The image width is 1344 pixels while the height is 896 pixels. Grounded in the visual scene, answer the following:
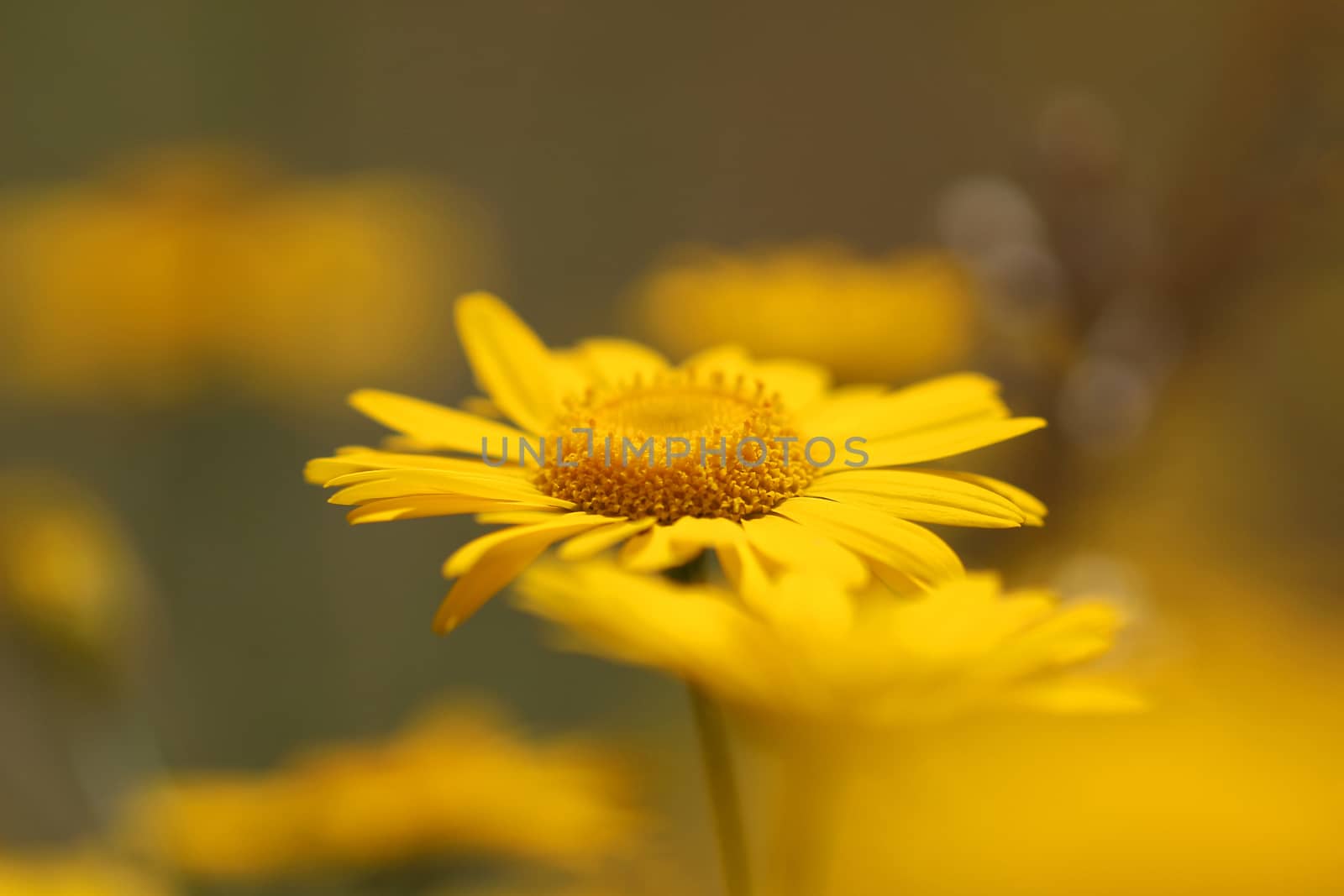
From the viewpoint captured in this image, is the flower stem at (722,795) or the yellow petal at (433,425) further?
the yellow petal at (433,425)

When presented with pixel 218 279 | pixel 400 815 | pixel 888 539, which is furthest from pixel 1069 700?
pixel 218 279

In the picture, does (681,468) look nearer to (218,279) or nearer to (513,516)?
(513,516)

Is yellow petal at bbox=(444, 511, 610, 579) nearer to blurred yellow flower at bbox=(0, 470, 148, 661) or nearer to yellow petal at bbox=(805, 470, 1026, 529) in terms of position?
yellow petal at bbox=(805, 470, 1026, 529)

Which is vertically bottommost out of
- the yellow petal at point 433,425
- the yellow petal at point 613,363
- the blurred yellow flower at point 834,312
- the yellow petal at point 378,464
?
the yellow petal at point 378,464

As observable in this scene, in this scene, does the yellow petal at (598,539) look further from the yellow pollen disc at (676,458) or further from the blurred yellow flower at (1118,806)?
the blurred yellow flower at (1118,806)

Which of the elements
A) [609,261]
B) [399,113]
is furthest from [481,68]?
[609,261]

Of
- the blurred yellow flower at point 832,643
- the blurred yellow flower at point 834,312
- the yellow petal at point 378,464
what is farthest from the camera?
the blurred yellow flower at point 834,312

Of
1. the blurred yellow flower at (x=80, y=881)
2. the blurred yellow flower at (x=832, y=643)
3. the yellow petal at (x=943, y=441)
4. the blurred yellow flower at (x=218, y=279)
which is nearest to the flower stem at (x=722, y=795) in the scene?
the blurred yellow flower at (x=832, y=643)
